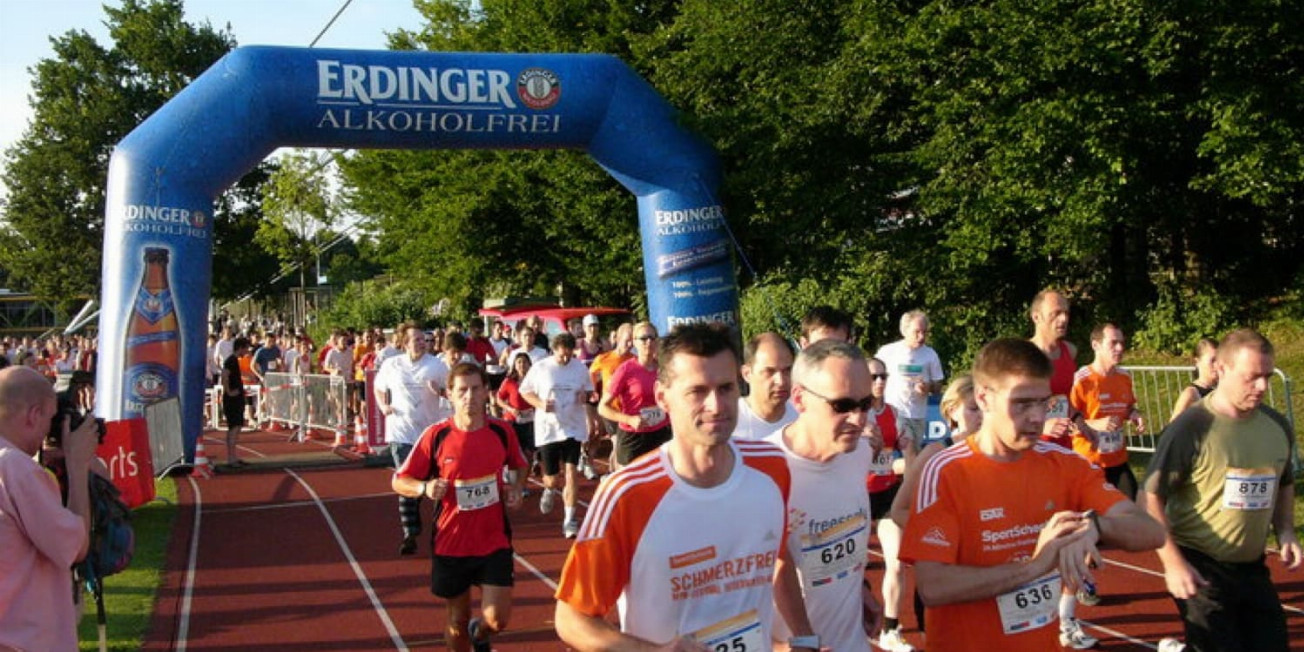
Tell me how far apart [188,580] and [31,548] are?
5461 millimetres

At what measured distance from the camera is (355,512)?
11594mm

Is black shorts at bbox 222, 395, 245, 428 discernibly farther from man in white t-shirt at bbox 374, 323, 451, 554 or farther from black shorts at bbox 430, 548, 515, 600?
black shorts at bbox 430, 548, 515, 600

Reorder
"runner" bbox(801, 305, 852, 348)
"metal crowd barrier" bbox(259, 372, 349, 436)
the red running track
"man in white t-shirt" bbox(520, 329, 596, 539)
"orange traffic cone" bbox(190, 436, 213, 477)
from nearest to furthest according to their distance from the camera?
"runner" bbox(801, 305, 852, 348)
the red running track
"man in white t-shirt" bbox(520, 329, 596, 539)
"orange traffic cone" bbox(190, 436, 213, 477)
"metal crowd barrier" bbox(259, 372, 349, 436)

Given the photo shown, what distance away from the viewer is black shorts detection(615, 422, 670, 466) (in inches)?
369

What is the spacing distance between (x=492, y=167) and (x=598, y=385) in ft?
55.5

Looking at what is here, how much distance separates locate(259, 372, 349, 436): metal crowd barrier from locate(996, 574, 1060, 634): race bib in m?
15.4

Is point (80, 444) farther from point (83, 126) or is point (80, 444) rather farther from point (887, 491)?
point (83, 126)

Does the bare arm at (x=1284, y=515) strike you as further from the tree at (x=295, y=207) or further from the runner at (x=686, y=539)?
the tree at (x=295, y=207)

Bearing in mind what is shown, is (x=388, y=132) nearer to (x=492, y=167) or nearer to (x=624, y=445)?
(x=624, y=445)

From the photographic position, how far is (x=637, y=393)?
30.4ft

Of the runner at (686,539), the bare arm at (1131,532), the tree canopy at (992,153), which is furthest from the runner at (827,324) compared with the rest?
the tree canopy at (992,153)

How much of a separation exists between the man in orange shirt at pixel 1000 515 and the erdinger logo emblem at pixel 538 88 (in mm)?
11529

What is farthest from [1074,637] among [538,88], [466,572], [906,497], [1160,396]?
[538,88]

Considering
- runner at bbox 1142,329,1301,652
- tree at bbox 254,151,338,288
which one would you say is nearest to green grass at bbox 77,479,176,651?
runner at bbox 1142,329,1301,652
